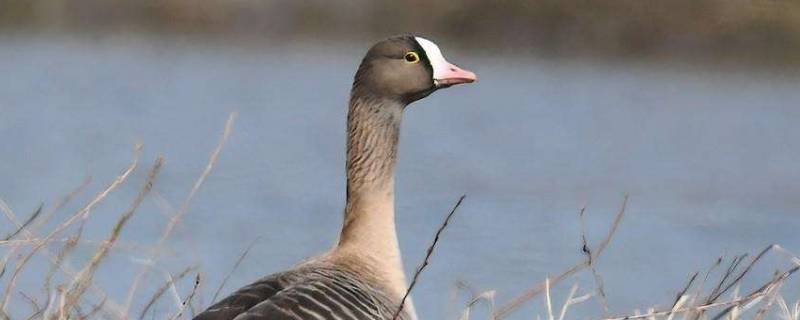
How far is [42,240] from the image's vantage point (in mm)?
3922

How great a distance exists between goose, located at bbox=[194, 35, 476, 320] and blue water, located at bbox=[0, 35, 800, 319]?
86.8 inches

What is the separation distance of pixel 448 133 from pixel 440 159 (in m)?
2.03

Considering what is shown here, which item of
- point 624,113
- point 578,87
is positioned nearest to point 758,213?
point 624,113

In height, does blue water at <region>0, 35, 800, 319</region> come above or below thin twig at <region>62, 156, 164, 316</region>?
below

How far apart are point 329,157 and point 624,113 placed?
5.87 m

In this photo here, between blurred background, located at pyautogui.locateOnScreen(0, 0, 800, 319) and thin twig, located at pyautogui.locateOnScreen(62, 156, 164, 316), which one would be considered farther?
blurred background, located at pyautogui.locateOnScreen(0, 0, 800, 319)

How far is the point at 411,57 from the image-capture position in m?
4.99

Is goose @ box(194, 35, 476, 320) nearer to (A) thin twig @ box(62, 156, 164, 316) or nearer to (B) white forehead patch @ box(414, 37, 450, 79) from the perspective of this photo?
(B) white forehead patch @ box(414, 37, 450, 79)

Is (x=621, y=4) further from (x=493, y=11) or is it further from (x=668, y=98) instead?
(x=668, y=98)

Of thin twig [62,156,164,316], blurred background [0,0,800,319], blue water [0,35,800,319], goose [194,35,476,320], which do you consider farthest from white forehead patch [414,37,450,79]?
blue water [0,35,800,319]

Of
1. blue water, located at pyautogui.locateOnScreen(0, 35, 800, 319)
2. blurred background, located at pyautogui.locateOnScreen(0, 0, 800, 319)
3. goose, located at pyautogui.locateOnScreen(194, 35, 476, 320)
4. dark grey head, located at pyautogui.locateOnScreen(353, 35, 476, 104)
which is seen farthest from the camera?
A: blurred background, located at pyautogui.locateOnScreen(0, 0, 800, 319)

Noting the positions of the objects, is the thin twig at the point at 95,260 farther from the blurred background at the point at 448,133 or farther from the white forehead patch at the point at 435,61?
the white forehead patch at the point at 435,61

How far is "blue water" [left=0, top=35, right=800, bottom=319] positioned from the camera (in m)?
11.3

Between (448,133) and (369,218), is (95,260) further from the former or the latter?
(448,133)
